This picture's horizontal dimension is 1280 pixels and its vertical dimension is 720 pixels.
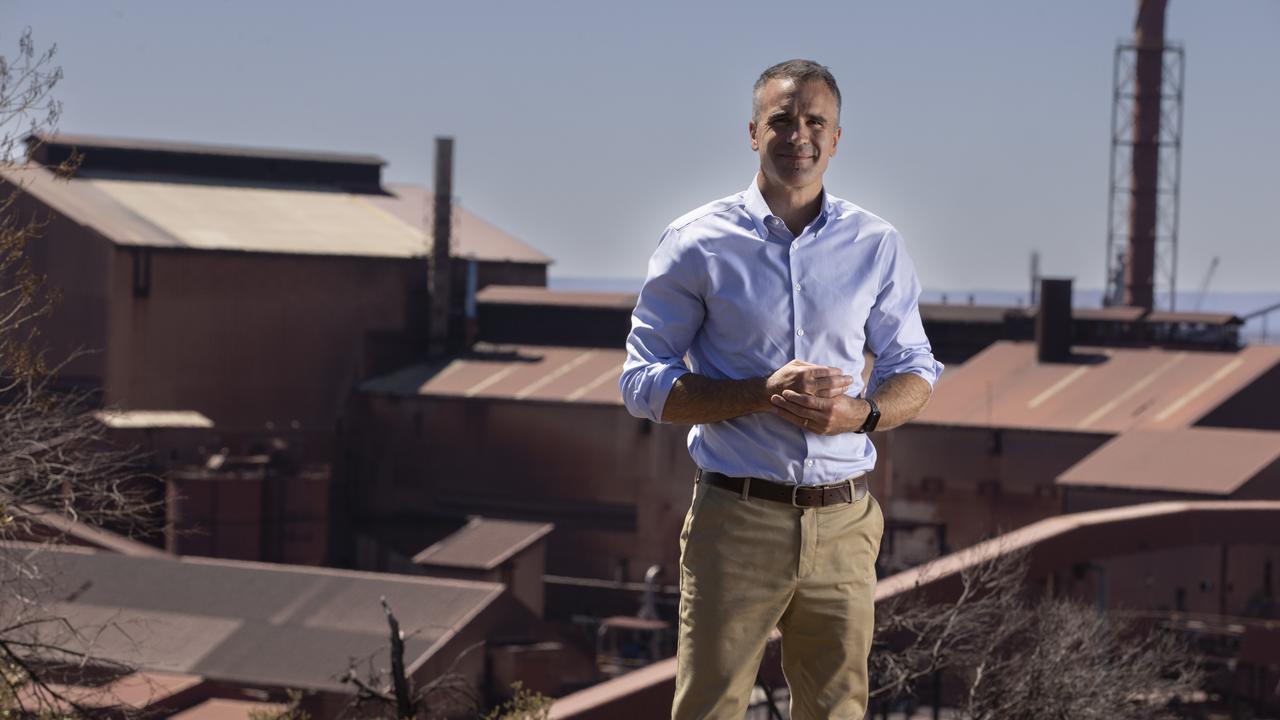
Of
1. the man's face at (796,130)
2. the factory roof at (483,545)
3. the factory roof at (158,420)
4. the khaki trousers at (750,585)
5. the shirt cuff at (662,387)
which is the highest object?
the man's face at (796,130)

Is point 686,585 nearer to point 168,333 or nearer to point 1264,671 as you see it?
point 1264,671

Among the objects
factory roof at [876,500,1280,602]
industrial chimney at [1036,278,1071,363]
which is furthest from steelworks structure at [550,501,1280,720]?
industrial chimney at [1036,278,1071,363]

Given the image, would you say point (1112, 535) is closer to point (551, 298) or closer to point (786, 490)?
point (786, 490)

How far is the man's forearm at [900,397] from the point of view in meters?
4.03

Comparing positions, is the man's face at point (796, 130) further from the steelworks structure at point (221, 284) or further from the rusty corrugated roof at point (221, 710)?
the steelworks structure at point (221, 284)

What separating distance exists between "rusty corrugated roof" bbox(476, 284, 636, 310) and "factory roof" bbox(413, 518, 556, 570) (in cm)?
936

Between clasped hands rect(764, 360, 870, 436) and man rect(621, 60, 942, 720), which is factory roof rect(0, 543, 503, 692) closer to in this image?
man rect(621, 60, 942, 720)

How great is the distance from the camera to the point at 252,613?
24.9 metres

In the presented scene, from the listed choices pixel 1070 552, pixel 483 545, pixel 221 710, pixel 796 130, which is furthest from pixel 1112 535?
pixel 796 130

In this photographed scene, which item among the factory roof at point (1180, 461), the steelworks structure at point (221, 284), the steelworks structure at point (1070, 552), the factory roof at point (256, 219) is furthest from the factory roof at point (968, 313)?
the steelworks structure at point (1070, 552)

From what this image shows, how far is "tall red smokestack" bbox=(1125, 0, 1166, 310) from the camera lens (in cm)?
4872

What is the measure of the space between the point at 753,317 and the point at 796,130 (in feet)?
1.43

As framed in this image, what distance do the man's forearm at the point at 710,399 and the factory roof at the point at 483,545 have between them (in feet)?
76.3

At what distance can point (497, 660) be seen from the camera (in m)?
24.4
